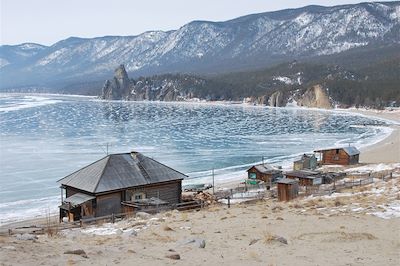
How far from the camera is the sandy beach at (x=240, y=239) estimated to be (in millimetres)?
12062

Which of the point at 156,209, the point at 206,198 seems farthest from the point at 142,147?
the point at 156,209

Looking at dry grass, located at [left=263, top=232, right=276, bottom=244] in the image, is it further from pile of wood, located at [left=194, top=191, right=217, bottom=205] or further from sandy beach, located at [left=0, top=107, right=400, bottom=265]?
pile of wood, located at [left=194, top=191, right=217, bottom=205]

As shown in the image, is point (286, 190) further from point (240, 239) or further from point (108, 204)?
point (240, 239)

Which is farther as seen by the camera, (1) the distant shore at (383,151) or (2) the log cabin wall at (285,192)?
(1) the distant shore at (383,151)

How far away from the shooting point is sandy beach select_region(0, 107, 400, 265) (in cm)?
1206

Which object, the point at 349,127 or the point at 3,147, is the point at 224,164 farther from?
the point at 349,127

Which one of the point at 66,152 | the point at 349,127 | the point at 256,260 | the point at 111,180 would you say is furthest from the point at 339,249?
the point at 349,127

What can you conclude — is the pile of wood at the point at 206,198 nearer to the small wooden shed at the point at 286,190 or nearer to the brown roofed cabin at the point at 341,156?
the small wooden shed at the point at 286,190

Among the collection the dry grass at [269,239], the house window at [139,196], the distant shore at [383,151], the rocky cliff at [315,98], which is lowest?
the distant shore at [383,151]

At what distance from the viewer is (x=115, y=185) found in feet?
83.9

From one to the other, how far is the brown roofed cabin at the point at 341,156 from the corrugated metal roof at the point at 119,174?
29197mm

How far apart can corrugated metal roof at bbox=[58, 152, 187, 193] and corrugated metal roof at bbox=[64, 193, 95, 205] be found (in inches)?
14.6

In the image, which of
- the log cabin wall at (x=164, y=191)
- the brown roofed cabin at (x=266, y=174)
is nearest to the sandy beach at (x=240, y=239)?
the log cabin wall at (x=164, y=191)

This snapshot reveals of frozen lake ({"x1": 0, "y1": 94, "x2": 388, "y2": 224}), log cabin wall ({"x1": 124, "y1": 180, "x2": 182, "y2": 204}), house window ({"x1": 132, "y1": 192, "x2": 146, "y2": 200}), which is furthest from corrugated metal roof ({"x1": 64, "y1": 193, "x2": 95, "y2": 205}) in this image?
frozen lake ({"x1": 0, "y1": 94, "x2": 388, "y2": 224})
